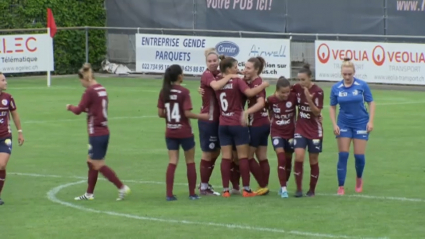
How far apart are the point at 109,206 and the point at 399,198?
150 inches

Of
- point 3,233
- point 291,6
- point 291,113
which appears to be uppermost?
point 291,6

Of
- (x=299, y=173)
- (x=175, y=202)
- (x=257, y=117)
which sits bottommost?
(x=175, y=202)

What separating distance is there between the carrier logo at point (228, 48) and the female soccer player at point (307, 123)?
2098 cm

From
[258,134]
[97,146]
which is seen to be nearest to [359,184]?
[258,134]

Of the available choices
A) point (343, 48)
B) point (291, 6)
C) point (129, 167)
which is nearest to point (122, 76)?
point (291, 6)

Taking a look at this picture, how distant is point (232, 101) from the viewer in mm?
12641

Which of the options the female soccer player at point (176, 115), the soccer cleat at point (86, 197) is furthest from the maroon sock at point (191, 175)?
the soccer cleat at point (86, 197)

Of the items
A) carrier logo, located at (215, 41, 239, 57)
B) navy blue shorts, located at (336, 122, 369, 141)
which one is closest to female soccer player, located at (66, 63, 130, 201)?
navy blue shorts, located at (336, 122, 369, 141)

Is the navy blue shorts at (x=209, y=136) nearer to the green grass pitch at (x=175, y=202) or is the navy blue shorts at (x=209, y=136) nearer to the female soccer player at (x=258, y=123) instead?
the female soccer player at (x=258, y=123)

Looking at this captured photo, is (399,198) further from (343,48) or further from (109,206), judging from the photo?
(343,48)

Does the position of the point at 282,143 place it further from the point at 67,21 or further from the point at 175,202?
the point at 67,21

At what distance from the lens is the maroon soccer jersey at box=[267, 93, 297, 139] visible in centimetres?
1275

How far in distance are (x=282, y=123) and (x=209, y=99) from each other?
41.2 inches

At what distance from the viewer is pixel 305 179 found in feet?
47.6
